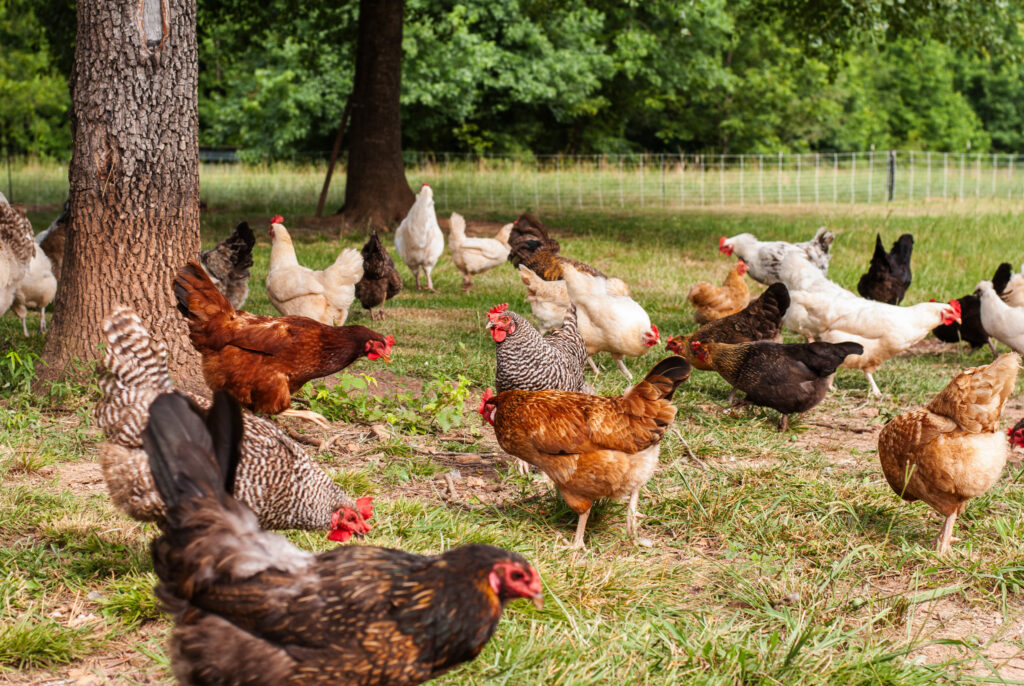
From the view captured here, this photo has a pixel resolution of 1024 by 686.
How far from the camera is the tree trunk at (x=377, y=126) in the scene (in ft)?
50.7

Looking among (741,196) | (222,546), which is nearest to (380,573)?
(222,546)

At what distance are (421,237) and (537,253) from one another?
7.50ft

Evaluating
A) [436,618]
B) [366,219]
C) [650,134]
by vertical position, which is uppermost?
[650,134]

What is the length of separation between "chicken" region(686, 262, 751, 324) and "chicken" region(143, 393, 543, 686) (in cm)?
671

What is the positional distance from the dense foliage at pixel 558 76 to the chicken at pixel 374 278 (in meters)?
10.3

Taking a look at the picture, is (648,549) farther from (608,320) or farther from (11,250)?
(11,250)

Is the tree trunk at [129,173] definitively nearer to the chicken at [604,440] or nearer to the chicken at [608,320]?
the chicken at [604,440]

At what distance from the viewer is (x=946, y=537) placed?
415cm

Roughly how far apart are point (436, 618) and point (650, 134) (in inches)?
1570

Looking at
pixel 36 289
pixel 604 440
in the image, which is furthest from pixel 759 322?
pixel 36 289

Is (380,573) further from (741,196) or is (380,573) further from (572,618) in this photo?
(741,196)

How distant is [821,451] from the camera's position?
18.9ft

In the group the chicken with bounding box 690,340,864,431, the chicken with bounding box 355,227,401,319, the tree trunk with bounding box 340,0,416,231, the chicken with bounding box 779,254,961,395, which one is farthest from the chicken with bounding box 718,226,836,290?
the tree trunk with bounding box 340,0,416,231

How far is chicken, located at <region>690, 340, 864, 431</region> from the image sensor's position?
611cm
